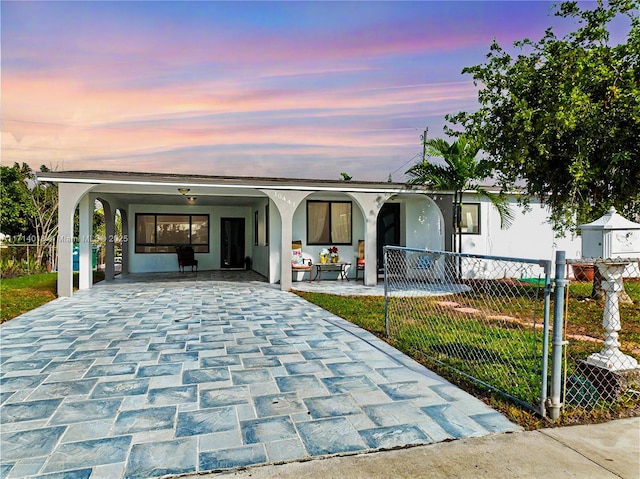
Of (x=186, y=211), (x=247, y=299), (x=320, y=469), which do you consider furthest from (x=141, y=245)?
(x=320, y=469)

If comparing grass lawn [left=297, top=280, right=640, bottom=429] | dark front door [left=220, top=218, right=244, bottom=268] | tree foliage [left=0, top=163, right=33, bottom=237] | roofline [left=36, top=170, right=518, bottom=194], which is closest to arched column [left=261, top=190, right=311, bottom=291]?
roofline [left=36, top=170, right=518, bottom=194]

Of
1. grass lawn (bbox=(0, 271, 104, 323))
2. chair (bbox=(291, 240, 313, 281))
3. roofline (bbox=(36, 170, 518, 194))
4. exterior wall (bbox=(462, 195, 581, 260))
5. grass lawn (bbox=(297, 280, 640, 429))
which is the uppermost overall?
roofline (bbox=(36, 170, 518, 194))

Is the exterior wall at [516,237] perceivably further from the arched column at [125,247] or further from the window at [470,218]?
the arched column at [125,247]

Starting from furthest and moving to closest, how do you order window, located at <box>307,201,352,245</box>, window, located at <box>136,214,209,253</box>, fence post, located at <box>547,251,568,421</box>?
window, located at <box>136,214,209,253</box>, window, located at <box>307,201,352,245</box>, fence post, located at <box>547,251,568,421</box>

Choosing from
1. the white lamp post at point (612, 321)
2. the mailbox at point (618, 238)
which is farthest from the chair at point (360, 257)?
the mailbox at point (618, 238)

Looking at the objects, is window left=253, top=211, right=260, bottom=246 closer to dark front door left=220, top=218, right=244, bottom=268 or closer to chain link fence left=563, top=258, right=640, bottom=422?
dark front door left=220, top=218, right=244, bottom=268

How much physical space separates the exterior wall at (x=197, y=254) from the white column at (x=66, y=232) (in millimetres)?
5358

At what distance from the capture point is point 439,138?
1058cm

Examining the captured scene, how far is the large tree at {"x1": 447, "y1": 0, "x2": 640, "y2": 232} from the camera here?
6457 mm

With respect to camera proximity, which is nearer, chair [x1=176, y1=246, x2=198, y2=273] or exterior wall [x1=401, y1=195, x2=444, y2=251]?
exterior wall [x1=401, y1=195, x2=444, y2=251]

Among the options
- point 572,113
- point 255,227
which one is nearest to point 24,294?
point 255,227

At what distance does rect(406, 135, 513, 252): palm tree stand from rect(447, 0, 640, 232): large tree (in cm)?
190

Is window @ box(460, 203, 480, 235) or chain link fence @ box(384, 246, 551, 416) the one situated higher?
window @ box(460, 203, 480, 235)

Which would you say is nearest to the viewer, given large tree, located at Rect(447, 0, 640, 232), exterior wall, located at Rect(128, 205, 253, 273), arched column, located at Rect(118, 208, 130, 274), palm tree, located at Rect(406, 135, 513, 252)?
large tree, located at Rect(447, 0, 640, 232)
